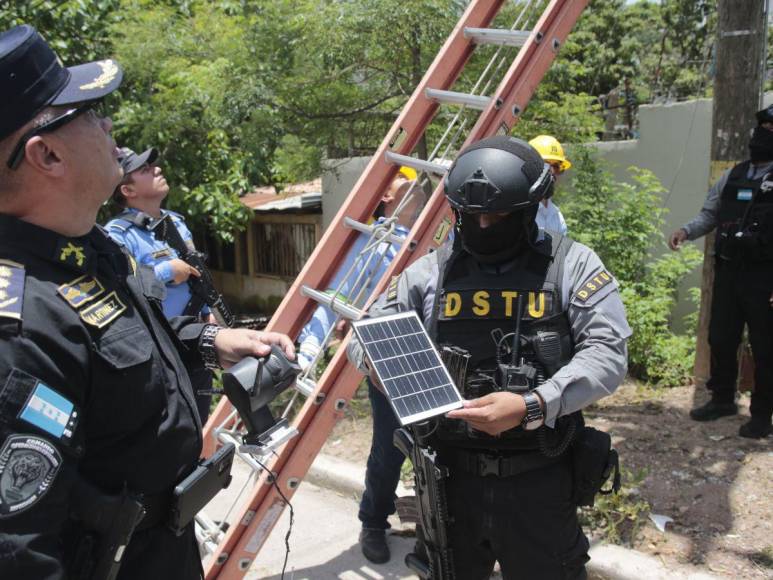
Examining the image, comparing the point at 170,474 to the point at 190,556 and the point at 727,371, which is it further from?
the point at 727,371

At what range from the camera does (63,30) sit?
24.4ft

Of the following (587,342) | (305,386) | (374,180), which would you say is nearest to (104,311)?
(587,342)

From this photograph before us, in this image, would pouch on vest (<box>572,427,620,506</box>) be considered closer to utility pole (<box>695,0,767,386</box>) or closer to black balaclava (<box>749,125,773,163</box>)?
black balaclava (<box>749,125,773,163</box>)

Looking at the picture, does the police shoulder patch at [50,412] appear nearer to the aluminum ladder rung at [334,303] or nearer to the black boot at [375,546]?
the aluminum ladder rung at [334,303]

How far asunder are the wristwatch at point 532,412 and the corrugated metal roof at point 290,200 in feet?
28.8

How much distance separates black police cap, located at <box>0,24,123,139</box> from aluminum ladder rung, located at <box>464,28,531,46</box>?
7.79 feet

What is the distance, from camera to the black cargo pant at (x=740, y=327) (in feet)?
13.9

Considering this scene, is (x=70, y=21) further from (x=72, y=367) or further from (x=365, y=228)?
(x=72, y=367)

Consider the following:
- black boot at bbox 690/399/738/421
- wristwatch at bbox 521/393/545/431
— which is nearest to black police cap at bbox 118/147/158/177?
wristwatch at bbox 521/393/545/431

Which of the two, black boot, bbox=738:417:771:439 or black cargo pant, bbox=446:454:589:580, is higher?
black cargo pant, bbox=446:454:589:580

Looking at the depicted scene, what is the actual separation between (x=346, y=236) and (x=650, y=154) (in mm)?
4658

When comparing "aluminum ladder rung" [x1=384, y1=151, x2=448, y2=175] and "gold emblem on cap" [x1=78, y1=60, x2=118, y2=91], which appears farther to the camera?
"aluminum ladder rung" [x1=384, y1=151, x2=448, y2=175]

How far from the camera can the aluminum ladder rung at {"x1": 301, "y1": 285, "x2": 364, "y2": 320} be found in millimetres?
3288

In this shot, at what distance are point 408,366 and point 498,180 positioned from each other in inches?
25.5
